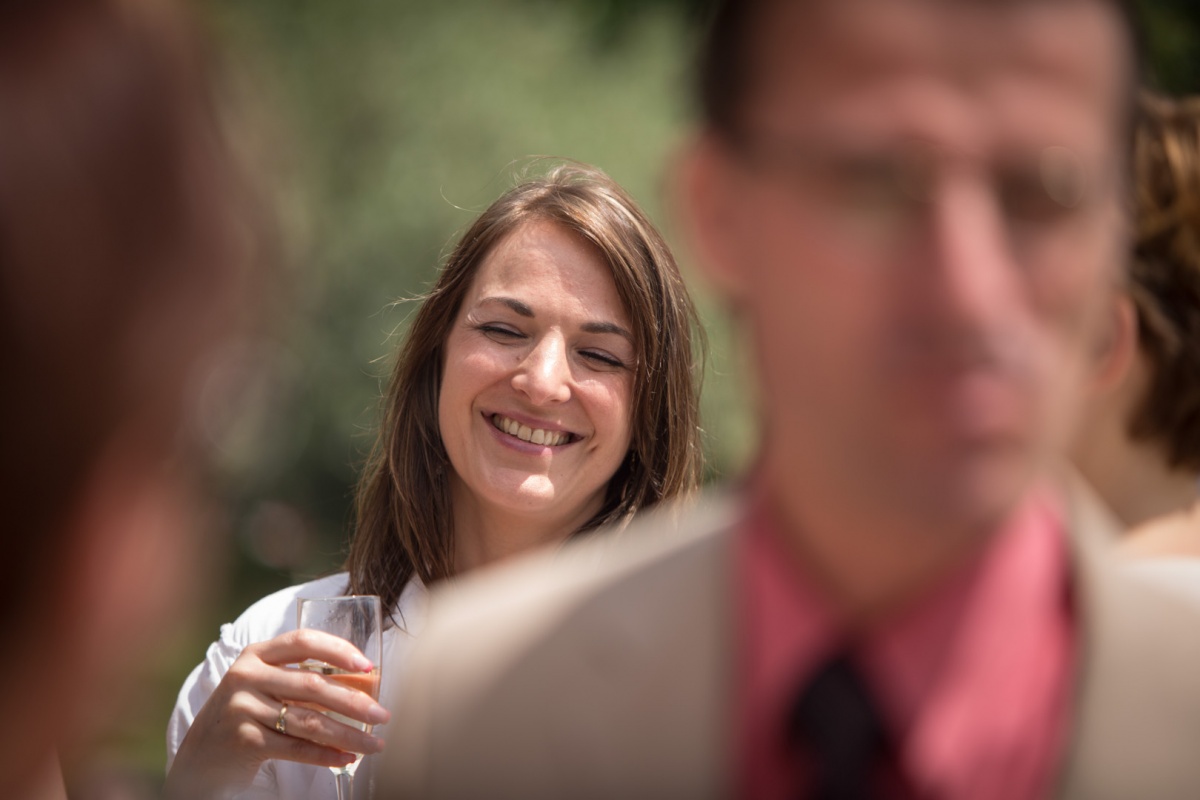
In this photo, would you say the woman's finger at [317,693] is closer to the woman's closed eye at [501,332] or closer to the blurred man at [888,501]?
the woman's closed eye at [501,332]

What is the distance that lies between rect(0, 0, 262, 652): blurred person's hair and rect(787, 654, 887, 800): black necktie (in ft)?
1.73

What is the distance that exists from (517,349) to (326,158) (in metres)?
10.8

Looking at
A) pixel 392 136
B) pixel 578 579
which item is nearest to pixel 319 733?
pixel 578 579

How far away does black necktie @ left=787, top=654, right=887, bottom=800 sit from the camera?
904 millimetres

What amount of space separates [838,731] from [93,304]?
1.98ft

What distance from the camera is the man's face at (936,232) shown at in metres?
0.89

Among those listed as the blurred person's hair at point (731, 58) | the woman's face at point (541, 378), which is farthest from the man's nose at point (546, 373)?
the blurred person's hair at point (731, 58)

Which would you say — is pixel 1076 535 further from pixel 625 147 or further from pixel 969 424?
pixel 625 147

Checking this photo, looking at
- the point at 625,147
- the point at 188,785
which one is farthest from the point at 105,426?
the point at 625,147

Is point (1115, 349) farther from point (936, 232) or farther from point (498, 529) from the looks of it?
point (498, 529)

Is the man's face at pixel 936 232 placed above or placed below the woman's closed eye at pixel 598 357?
above

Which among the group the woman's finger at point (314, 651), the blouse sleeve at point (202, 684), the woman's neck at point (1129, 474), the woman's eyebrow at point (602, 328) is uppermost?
the woman's eyebrow at point (602, 328)

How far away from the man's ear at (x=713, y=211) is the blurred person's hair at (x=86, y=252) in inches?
14.5

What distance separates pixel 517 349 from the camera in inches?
109
